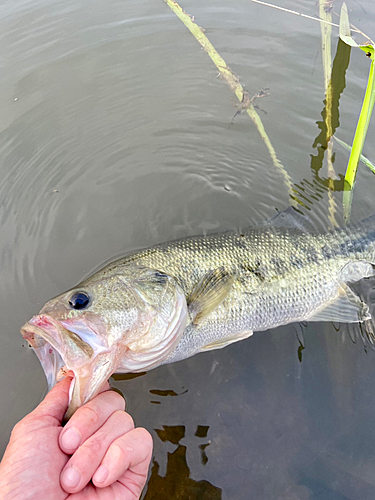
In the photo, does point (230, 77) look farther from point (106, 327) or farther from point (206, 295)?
point (106, 327)

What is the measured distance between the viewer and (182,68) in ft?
18.2

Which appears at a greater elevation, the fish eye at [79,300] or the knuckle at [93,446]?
the fish eye at [79,300]

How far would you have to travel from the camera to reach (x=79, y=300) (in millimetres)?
2238

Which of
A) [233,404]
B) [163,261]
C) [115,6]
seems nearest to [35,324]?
[163,261]

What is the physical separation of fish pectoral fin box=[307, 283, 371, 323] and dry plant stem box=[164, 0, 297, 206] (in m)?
1.45

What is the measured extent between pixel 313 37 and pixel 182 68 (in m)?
2.51

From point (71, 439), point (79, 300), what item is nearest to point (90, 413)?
point (71, 439)

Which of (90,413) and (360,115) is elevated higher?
(360,115)

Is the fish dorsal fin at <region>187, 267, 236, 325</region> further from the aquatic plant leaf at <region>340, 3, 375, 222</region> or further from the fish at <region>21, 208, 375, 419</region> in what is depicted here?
the aquatic plant leaf at <region>340, 3, 375, 222</region>

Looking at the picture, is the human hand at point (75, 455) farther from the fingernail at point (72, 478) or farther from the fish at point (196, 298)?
the fish at point (196, 298)

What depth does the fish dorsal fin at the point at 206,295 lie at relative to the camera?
2609mm

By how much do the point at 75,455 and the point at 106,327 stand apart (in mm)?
767

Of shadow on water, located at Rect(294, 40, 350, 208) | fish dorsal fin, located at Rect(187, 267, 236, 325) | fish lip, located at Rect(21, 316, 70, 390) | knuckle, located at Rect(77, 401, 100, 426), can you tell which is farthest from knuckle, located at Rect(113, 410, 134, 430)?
shadow on water, located at Rect(294, 40, 350, 208)

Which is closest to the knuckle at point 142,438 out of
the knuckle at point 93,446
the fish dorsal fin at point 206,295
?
the knuckle at point 93,446
